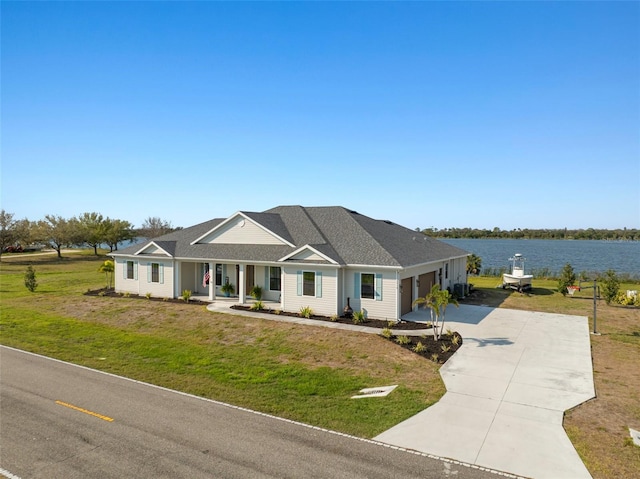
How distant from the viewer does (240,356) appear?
14547 millimetres

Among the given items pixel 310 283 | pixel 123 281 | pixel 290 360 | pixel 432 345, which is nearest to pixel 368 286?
pixel 310 283

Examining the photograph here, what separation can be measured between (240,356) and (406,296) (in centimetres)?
980

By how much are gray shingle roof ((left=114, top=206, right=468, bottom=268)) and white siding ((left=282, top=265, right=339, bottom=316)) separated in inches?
38.8

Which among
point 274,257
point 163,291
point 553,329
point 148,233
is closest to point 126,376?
point 274,257

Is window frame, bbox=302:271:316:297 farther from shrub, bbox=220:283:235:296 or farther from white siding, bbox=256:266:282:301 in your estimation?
shrub, bbox=220:283:235:296

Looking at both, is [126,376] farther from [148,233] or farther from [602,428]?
[148,233]

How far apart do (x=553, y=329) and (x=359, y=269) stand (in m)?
9.26

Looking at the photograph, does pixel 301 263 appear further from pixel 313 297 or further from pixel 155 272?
pixel 155 272

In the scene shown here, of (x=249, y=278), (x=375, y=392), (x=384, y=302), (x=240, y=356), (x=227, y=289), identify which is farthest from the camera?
(x=227, y=289)

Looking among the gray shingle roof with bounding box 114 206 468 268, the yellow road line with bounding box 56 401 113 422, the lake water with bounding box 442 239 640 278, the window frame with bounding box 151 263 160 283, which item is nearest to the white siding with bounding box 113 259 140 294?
the gray shingle roof with bounding box 114 206 468 268

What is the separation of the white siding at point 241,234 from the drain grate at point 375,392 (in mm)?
13912

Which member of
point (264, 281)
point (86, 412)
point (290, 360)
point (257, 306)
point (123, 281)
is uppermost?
point (264, 281)

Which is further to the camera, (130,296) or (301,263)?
(130,296)

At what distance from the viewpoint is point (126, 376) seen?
40.3 feet
